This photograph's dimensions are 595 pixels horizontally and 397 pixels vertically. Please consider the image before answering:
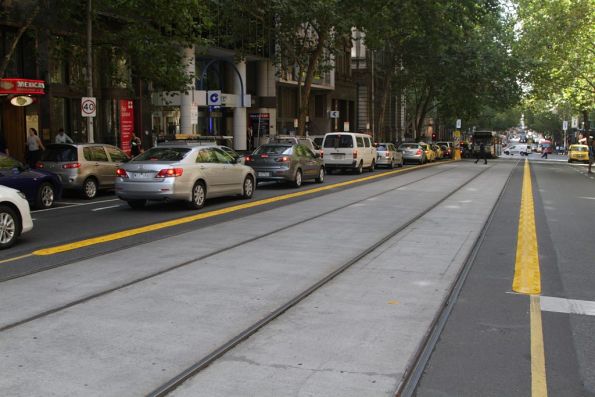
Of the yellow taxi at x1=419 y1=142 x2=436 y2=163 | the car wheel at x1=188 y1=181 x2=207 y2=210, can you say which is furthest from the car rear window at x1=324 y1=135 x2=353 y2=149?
the yellow taxi at x1=419 y1=142 x2=436 y2=163

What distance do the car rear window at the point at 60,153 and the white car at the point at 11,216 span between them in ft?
24.5

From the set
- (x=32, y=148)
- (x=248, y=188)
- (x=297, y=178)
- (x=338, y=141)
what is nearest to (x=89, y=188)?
(x=248, y=188)

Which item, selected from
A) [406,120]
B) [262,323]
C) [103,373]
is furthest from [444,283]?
[406,120]

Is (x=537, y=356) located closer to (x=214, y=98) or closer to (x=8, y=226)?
(x=8, y=226)

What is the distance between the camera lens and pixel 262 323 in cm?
562

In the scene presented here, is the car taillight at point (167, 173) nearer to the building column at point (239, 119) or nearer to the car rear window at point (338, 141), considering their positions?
the car rear window at point (338, 141)

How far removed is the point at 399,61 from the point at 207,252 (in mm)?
44203

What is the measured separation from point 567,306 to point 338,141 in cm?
2223

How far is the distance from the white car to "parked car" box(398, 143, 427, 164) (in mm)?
32865

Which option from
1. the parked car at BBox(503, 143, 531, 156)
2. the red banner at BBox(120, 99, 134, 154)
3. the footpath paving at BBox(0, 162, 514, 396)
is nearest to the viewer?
the footpath paving at BBox(0, 162, 514, 396)

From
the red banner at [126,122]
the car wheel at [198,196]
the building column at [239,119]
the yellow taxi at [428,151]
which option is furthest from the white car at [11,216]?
the yellow taxi at [428,151]

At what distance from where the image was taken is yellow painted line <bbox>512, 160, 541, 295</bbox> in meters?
7.09

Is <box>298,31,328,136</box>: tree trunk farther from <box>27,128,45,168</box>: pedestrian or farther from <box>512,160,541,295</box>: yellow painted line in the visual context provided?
<box>512,160,541,295</box>: yellow painted line

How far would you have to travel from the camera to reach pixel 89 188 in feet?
55.7
